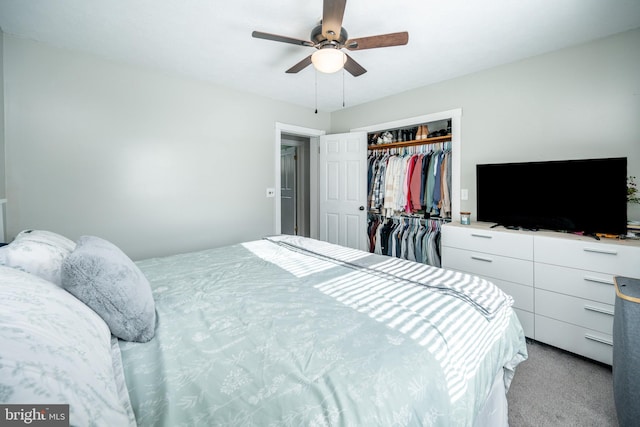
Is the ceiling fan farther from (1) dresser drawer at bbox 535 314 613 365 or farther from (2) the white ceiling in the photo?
(1) dresser drawer at bbox 535 314 613 365

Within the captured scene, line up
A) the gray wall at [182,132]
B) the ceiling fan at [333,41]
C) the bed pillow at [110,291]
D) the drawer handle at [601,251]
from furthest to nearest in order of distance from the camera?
1. the gray wall at [182,132]
2. the drawer handle at [601,251]
3. the ceiling fan at [333,41]
4. the bed pillow at [110,291]

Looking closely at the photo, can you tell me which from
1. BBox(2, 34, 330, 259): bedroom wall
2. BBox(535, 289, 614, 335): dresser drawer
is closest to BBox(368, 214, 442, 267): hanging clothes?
BBox(535, 289, 614, 335): dresser drawer

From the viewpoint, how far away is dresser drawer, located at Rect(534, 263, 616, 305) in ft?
6.25

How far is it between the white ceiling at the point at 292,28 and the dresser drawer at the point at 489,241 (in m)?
1.59

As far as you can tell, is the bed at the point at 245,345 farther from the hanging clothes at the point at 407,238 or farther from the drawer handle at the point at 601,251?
the hanging clothes at the point at 407,238

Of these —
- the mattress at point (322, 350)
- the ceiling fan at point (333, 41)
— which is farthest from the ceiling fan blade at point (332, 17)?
the mattress at point (322, 350)

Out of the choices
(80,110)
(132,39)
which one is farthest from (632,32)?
(80,110)

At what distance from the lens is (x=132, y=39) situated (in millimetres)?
2223

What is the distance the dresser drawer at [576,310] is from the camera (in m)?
1.92

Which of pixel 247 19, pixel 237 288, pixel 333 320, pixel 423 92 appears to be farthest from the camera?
pixel 423 92

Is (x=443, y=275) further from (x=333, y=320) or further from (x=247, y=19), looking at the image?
(x=247, y=19)

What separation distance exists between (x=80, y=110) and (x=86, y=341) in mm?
2635

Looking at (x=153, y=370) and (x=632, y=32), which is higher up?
(x=632, y=32)
